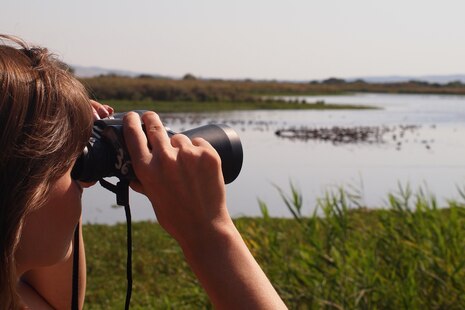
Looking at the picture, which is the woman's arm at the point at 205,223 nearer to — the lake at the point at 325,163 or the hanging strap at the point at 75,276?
the hanging strap at the point at 75,276

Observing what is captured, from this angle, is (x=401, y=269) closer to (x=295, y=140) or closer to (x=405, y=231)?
(x=405, y=231)

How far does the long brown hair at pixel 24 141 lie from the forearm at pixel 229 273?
25 cm

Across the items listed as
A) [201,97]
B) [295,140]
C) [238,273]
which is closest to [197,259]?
[238,273]

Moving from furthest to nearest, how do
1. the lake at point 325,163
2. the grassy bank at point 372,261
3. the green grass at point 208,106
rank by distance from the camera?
the green grass at point 208,106 < the lake at point 325,163 < the grassy bank at point 372,261

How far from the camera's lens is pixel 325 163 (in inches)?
637

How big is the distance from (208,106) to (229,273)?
31.8 m

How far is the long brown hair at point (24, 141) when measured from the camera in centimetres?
113

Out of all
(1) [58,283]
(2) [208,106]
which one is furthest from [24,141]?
(2) [208,106]

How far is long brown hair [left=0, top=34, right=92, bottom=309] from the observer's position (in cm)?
113

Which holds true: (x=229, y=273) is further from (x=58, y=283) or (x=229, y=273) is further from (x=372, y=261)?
(x=372, y=261)

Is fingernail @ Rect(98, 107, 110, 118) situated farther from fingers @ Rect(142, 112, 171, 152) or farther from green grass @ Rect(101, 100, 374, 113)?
green grass @ Rect(101, 100, 374, 113)

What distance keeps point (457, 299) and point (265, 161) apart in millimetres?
12554

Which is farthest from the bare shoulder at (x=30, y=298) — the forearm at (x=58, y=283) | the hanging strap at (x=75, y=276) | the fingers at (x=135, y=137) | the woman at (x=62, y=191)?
the fingers at (x=135, y=137)

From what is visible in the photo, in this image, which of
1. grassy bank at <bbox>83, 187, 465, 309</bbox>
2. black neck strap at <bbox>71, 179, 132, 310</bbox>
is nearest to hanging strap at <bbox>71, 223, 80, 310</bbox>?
black neck strap at <bbox>71, 179, 132, 310</bbox>
